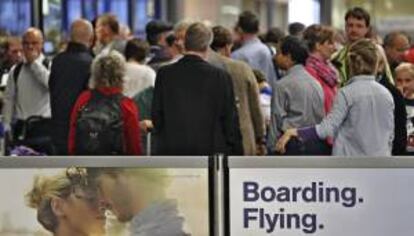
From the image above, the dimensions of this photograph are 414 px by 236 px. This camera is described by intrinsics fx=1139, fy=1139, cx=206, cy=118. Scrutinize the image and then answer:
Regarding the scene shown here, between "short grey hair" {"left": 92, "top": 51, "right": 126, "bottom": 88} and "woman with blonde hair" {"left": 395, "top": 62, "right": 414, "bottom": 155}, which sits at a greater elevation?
"short grey hair" {"left": 92, "top": 51, "right": 126, "bottom": 88}

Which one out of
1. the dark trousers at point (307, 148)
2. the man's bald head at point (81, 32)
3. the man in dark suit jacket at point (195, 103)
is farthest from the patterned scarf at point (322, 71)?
the man's bald head at point (81, 32)

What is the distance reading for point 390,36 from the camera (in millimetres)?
10219

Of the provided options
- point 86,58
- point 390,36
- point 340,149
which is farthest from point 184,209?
point 390,36

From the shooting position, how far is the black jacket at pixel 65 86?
952 centimetres

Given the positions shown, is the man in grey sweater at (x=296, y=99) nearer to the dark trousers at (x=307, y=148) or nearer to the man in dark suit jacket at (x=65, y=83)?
the dark trousers at (x=307, y=148)

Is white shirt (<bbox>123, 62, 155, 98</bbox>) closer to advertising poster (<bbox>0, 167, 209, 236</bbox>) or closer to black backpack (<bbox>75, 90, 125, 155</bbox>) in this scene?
black backpack (<bbox>75, 90, 125, 155</bbox>)

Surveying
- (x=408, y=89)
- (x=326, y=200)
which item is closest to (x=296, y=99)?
(x=408, y=89)

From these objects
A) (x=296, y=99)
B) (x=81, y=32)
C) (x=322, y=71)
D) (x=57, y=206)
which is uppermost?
(x=81, y=32)

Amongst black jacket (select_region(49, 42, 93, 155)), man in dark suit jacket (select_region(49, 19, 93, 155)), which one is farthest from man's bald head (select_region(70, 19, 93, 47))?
black jacket (select_region(49, 42, 93, 155))

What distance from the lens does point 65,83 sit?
9.53 m

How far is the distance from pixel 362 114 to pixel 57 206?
216cm

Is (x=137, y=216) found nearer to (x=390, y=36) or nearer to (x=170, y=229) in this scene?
(x=170, y=229)

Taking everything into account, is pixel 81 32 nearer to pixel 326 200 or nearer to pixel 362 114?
pixel 362 114

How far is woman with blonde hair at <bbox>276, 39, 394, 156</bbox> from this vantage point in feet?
23.5
